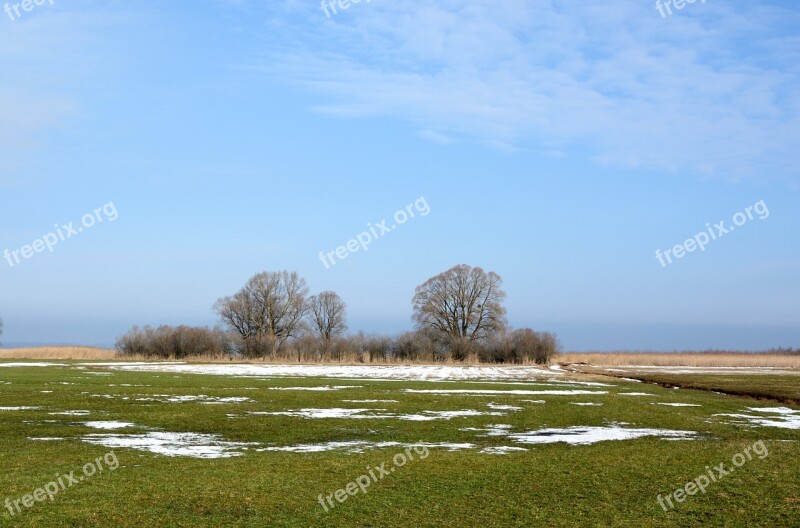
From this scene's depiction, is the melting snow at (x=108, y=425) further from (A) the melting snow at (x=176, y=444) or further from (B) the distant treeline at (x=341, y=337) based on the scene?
(B) the distant treeline at (x=341, y=337)

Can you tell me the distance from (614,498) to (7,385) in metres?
30.4

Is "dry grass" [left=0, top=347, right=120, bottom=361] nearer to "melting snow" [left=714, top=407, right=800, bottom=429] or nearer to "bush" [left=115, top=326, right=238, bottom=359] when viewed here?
"bush" [left=115, top=326, right=238, bottom=359]

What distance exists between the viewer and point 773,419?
944 inches

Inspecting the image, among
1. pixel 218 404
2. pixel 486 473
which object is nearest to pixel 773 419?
pixel 486 473

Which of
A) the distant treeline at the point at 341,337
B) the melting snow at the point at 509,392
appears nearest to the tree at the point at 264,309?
the distant treeline at the point at 341,337

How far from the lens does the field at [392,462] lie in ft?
34.7

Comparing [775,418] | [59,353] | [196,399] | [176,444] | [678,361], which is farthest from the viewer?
[678,361]

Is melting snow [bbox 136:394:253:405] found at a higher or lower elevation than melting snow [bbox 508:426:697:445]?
higher

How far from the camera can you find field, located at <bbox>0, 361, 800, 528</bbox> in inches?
417

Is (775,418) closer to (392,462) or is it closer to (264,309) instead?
(392,462)

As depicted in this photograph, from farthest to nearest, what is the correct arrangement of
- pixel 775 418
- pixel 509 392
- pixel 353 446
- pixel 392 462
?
1. pixel 509 392
2. pixel 775 418
3. pixel 353 446
4. pixel 392 462

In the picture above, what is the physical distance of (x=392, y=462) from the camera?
1452 cm

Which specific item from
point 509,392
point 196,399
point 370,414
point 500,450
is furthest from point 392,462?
point 509,392

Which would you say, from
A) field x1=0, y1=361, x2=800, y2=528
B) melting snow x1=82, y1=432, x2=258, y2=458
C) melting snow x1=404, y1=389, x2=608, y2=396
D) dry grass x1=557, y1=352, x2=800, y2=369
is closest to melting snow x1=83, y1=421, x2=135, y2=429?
field x1=0, y1=361, x2=800, y2=528
